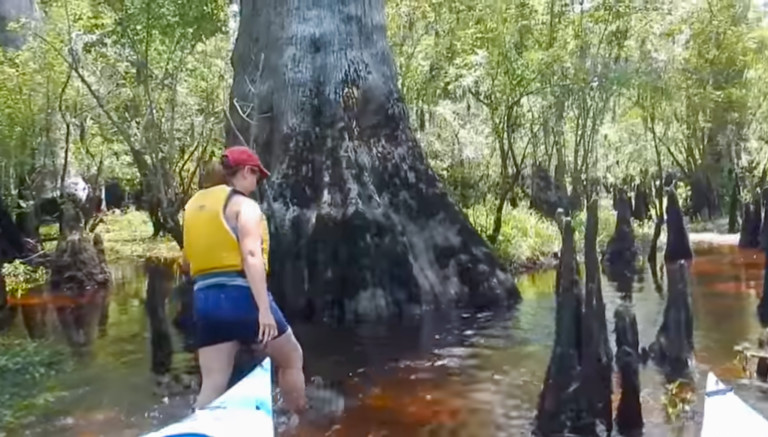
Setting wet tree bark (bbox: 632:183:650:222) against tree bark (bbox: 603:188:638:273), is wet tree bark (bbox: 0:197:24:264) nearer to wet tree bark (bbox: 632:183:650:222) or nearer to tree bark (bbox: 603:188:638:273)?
tree bark (bbox: 603:188:638:273)

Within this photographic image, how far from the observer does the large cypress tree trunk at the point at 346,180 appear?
39.5 ft

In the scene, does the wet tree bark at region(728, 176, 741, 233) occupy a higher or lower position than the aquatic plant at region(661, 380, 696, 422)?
higher

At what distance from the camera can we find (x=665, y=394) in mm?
7469

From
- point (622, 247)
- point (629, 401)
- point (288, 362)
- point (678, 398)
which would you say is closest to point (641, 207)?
point (622, 247)

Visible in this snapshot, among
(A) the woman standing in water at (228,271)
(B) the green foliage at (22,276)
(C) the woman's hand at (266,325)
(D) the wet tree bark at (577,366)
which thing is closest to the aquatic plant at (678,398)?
(D) the wet tree bark at (577,366)

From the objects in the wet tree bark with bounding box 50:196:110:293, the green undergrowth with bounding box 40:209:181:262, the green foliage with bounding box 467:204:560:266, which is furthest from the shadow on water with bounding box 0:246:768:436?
the green undergrowth with bounding box 40:209:181:262

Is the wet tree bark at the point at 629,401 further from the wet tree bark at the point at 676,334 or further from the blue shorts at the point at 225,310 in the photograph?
the blue shorts at the point at 225,310

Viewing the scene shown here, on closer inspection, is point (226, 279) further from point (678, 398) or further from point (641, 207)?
point (641, 207)

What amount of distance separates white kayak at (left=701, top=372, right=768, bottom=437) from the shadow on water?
12.3ft

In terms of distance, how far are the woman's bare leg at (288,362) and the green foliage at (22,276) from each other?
10.8 m

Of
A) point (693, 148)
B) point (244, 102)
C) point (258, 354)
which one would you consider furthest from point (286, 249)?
point (693, 148)

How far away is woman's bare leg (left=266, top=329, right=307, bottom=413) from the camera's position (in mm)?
5812

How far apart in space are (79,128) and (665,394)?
1806 cm

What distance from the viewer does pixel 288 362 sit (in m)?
5.89
